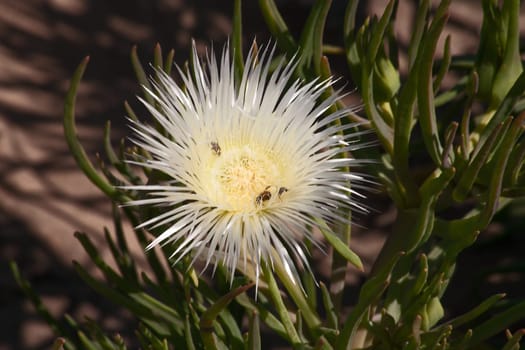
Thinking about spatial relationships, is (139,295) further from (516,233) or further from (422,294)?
(516,233)

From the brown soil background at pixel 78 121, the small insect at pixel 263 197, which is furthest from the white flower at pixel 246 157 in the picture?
the brown soil background at pixel 78 121

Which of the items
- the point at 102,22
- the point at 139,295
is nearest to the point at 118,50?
the point at 102,22

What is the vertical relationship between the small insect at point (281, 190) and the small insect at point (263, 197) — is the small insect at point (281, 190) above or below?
above

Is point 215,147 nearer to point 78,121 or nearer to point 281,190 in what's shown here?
point 281,190

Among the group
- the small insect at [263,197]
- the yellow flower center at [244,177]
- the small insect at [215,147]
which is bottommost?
the small insect at [263,197]

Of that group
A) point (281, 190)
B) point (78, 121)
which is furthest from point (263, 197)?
point (78, 121)

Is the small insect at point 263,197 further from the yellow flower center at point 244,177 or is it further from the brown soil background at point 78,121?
the brown soil background at point 78,121

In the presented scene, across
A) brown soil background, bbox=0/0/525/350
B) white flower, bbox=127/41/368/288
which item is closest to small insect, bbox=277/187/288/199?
white flower, bbox=127/41/368/288
